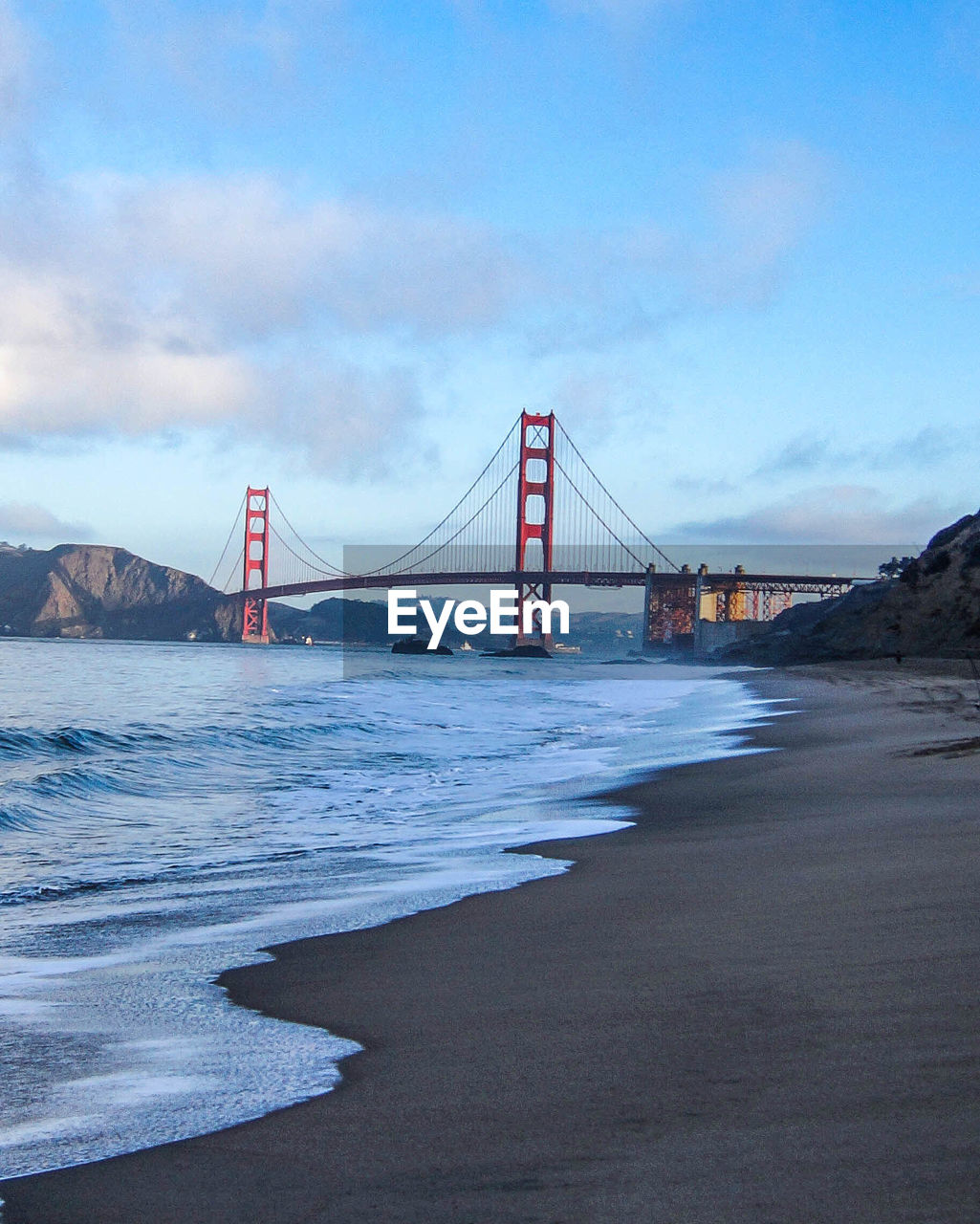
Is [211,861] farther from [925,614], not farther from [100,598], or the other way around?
[100,598]

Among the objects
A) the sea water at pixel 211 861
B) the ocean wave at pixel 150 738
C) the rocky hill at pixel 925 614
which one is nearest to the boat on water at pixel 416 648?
the rocky hill at pixel 925 614

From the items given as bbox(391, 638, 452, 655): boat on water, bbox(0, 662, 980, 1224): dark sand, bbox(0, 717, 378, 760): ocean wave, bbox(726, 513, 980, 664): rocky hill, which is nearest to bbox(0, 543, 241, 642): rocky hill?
bbox(391, 638, 452, 655): boat on water

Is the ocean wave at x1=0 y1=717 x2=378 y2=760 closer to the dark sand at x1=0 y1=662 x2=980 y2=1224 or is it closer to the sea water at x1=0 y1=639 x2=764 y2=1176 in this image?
the sea water at x1=0 y1=639 x2=764 y2=1176

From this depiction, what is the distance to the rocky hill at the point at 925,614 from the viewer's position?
1000 inches

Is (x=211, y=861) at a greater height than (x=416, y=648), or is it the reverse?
(x=211, y=861)

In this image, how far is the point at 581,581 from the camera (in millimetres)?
47094

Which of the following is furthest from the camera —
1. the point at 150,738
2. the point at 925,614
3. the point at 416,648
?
the point at 416,648

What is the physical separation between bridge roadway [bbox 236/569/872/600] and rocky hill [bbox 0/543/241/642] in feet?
104

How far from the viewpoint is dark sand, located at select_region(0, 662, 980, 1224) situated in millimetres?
1117

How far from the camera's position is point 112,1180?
1227 mm

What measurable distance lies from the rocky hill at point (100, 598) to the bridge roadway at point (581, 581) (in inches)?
1253

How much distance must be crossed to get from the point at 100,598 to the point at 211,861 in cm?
8881

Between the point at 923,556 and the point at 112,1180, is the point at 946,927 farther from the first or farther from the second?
the point at 923,556

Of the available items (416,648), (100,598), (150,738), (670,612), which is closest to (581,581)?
(670,612)
